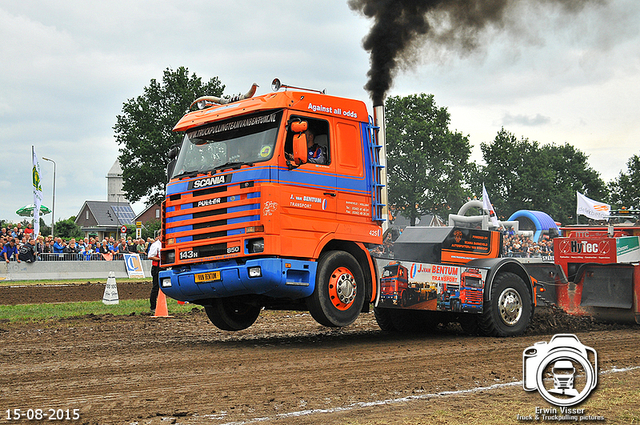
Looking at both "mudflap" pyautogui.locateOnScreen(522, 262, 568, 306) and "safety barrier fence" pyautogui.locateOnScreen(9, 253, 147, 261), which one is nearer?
"mudflap" pyautogui.locateOnScreen(522, 262, 568, 306)

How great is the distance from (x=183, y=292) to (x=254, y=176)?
2.08 metres

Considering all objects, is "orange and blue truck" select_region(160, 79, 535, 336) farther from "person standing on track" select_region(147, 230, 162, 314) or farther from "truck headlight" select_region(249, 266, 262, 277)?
"person standing on track" select_region(147, 230, 162, 314)

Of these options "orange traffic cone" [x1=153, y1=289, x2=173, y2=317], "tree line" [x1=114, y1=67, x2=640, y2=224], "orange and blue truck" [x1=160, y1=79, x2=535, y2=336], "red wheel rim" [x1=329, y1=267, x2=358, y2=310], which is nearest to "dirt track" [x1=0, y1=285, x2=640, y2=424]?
"red wheel rim" [x1=329, y1=267, x2=358, y2=310]

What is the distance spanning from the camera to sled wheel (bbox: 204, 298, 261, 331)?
10242 millimetres

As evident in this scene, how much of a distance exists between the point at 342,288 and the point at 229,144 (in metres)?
2.59

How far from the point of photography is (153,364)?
25.9 feet

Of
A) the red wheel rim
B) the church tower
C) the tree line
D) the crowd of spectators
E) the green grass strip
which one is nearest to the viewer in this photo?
the red wheel rim

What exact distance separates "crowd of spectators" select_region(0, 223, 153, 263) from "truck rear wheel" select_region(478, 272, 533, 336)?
19.1m

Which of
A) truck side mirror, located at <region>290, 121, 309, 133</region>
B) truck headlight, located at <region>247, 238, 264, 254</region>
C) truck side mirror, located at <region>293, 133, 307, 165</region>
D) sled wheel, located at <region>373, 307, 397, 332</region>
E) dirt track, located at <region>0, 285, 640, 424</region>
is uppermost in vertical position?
truck side mirror, located at <region>290, 121, 309, 133</region>

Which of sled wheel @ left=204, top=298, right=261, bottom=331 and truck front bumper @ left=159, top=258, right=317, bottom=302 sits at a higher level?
truck front bumper @ left=159, top=258, right=317, bottom=302

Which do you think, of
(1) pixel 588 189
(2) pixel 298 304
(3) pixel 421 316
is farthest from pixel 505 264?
(1) pixel 588 189

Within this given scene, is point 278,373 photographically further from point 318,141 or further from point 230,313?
point 318,141

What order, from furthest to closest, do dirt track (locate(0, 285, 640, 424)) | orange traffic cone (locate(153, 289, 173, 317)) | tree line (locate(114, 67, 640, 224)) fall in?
tree line (locate(114, 67, 640, 224)), orange traffic cone (locate(153, 289, 173, 317)), dirt track (locate(0, 285, 640, 424))

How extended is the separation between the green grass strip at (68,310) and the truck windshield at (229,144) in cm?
660
